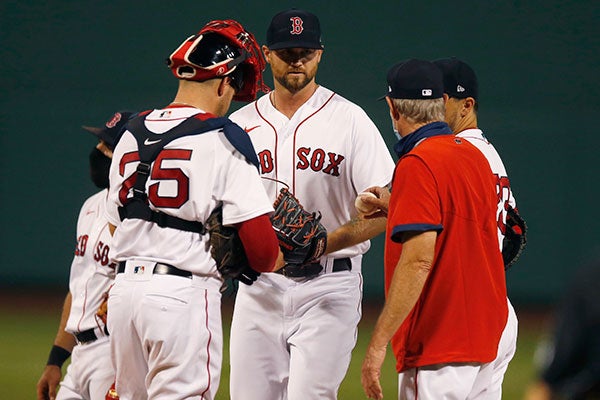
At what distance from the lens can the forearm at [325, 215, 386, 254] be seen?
175 inches

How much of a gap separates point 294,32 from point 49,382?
218 cm

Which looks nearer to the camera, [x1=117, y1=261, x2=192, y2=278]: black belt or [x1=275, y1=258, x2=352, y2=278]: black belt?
[x1=117, y1=261, x2=192, y2=278]: black belt

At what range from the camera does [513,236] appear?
475cm

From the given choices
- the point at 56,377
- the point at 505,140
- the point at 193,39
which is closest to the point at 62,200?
the point at 505,140

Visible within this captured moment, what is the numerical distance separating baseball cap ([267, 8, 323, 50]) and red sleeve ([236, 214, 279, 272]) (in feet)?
4.53

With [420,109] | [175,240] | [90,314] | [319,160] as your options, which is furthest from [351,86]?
[175,240]

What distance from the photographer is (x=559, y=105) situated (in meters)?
12.4

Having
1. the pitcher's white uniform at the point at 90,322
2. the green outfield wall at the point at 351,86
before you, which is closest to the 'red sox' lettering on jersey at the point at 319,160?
the pitcher's white uniform at the point at 90,322

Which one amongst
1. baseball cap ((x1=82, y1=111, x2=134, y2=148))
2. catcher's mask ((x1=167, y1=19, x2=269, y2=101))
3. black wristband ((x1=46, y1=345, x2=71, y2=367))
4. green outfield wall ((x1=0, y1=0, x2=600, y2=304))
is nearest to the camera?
catcher's mask ((x1=167, y1=19, x2=269, y2=101))

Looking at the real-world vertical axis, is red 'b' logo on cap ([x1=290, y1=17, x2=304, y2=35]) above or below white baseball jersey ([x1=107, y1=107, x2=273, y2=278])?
above

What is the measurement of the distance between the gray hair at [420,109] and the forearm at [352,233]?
34.8 inches

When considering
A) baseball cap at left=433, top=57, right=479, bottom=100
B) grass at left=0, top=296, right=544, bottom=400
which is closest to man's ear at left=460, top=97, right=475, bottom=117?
baseball cap at left=433, top=57, right=479, bottom=100

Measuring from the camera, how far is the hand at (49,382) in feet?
15.5

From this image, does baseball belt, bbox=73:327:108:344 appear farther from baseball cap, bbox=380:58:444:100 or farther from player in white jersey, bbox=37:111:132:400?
baseball cap, bbox=380:58:444:100
